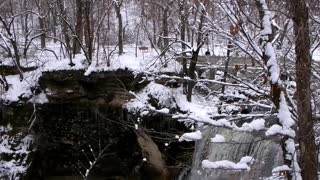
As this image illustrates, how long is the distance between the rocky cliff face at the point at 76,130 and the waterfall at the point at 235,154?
314 centimetres

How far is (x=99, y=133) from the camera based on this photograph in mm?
18547

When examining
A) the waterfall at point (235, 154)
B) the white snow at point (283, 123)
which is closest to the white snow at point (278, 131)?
the white snow at point (283, 123)

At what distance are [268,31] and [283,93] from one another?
2.63ft

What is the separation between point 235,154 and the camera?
42.5 feet

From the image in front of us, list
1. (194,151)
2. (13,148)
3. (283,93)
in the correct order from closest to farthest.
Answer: (283,93) → (194,151) → (13,148)

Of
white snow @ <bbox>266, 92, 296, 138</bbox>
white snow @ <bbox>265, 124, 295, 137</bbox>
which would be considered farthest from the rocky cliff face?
white snow @ <bbox>265, 124, 295, 137</bbox>

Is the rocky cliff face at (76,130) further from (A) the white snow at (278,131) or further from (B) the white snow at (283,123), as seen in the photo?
(A) the white snow at (278,131)

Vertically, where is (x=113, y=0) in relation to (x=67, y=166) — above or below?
above

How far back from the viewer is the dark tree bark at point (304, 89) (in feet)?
16.2

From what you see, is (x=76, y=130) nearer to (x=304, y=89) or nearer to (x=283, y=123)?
(x=283, y=123)

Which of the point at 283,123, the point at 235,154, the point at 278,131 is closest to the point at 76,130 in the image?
the point at 235,154

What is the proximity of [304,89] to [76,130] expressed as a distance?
14780 mm

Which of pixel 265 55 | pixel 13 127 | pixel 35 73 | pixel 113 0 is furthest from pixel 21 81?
pixel 265 55

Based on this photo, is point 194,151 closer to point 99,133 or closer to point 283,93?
point 99,133
